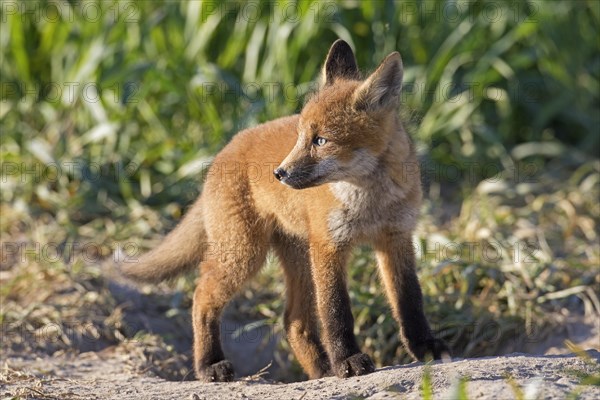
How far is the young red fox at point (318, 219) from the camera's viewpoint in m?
4.75

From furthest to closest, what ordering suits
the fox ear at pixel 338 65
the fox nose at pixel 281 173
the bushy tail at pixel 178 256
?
1. the bushy tail at pixel 178 256
2. the fox ear at pixel 338 65
3. the fox nose at pixel 281 173

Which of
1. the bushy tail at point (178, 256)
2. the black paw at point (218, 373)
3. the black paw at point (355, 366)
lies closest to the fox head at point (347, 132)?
the black paw at point (355, 366)

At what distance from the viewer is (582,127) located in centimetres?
946

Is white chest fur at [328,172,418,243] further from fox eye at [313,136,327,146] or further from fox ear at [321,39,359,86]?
fox ear at [321,39,359,86]

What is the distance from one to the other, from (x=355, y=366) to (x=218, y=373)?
3.19 ft

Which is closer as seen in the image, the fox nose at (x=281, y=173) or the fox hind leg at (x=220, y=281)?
the fox nose at (x=281, y=173)

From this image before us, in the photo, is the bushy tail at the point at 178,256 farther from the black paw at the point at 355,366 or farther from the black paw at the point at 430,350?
the black paw at the point at 430,350

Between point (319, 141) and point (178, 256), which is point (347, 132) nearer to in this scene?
point (319, 141)

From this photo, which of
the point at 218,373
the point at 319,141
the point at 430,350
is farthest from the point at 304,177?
the point at 218,373

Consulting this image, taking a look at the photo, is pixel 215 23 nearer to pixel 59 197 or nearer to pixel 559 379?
pixel 59 197

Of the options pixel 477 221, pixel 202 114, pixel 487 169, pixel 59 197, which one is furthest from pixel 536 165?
pixel 59 197

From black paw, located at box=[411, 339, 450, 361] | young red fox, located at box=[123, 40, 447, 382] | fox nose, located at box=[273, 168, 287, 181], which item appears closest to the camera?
fox nose, located at box=[273, 168, 287, 181]

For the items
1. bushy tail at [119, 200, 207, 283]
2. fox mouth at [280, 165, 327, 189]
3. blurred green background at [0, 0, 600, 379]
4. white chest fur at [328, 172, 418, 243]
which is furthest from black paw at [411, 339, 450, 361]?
blurred green background at [0, 0, 600, 379]

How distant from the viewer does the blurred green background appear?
7.51m
